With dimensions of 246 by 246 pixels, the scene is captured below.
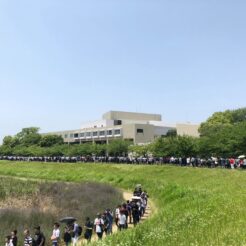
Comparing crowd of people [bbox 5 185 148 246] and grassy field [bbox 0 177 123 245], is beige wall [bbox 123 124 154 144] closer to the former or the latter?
grassy field [bbox 0 177 123 245]

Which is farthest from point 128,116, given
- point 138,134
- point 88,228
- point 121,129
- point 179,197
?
point 88,228

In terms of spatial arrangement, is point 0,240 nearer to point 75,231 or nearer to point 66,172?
point 75,231

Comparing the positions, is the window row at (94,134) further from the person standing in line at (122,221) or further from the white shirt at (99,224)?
the white shirt at (99,224)

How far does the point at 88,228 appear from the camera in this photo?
20.3 metres

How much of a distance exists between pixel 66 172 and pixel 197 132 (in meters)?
65.3

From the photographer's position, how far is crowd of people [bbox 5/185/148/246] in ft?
56.5

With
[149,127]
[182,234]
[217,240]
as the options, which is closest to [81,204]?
[182,234]

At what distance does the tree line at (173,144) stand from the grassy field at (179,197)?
29.0ft

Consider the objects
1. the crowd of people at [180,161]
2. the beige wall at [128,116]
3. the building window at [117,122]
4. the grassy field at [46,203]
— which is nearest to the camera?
the grassy field at [46,203]

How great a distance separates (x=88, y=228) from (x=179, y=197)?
12421 millimetres

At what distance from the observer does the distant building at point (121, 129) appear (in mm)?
129625

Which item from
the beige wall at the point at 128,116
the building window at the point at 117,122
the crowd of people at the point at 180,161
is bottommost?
the crowd of people at the point at 180,161

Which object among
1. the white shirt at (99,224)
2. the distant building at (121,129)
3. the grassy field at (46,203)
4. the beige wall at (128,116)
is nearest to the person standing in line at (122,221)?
the white shirt at (99,224)

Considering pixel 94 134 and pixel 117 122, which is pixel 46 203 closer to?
pixel 94 134
